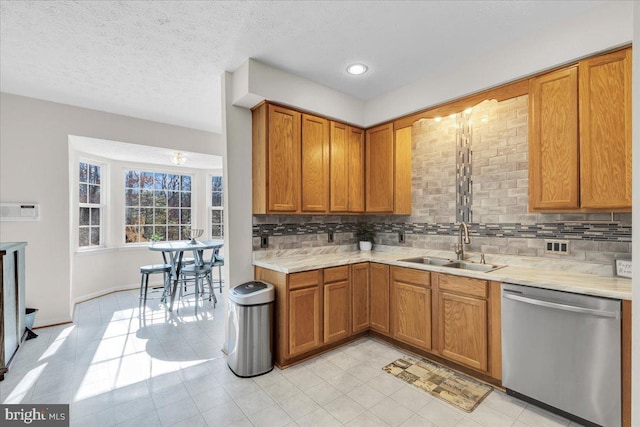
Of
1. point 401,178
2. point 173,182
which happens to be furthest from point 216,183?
point 401,178

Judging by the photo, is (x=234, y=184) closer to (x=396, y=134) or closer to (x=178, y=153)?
(x=396, y=134)

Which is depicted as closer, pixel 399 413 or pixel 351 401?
pixel 399 413

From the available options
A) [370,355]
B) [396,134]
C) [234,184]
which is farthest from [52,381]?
[396,134]

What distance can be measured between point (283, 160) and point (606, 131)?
251 cm

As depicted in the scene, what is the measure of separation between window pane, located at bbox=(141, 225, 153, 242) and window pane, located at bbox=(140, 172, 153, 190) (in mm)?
793

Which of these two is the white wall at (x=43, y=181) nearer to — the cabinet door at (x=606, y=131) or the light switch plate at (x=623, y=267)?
the cabinet door at (x=606, y=131)

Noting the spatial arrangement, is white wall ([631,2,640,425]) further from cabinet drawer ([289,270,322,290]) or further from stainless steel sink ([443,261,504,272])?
cabinet drawer ([289,270,322,290])

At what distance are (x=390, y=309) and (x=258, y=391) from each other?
4.80 feet

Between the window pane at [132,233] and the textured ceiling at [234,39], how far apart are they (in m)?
2.81

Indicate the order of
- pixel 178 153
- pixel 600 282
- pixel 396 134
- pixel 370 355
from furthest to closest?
pixel 178 153 < pixel 396 134 < pixel 370 355 < pixel 600 282

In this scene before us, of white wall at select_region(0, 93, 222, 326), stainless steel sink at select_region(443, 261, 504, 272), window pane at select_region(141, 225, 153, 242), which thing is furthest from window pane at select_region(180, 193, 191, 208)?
stainless steel sink at select_region(443, 261, 504, 272)

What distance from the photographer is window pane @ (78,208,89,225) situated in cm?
490

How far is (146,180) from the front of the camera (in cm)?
573

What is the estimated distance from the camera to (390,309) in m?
2.98
